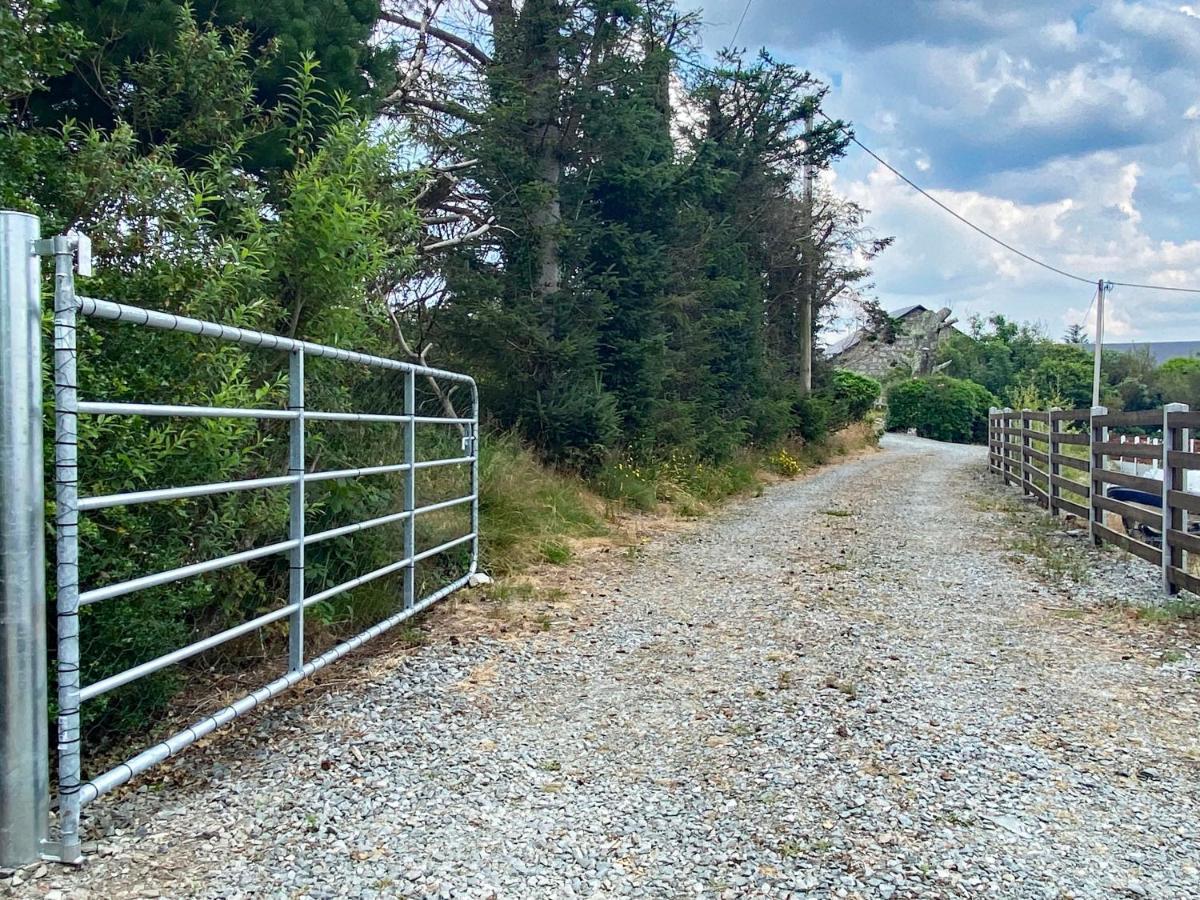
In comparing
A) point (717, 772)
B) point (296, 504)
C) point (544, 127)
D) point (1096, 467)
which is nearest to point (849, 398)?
point (1096, 467)

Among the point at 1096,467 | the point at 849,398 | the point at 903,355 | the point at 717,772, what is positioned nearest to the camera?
the point at 717,772

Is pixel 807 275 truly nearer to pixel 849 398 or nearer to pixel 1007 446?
pixel 849 398

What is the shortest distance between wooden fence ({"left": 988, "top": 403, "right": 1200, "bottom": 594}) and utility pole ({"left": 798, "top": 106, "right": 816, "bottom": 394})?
845 centimetres

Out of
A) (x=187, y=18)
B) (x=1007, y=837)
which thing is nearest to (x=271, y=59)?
(x=187, y=18)

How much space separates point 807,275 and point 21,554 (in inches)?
788

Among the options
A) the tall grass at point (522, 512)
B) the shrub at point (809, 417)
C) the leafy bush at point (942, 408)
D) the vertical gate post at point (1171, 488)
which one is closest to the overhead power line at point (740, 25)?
the shrub at point (809, 417)

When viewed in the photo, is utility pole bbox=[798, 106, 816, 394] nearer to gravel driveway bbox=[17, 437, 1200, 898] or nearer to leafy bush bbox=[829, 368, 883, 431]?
leafy bush bbox=[829, 368, 883, 431]

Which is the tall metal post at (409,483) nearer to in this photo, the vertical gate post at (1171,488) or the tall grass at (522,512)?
the tall grass at (522,512)

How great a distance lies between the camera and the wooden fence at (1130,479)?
5.56 metres

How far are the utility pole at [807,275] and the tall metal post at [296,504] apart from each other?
54.5ft

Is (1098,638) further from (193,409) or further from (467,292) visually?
(467,292)

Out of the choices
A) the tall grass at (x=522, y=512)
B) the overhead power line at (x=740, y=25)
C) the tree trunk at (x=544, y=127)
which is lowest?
the tall grass at (x=522, y=512)

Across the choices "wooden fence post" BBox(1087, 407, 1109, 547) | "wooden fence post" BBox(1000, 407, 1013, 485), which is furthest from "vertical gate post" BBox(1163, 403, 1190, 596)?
"wooden fence post" BBox(1000, 407, 1013, 485)

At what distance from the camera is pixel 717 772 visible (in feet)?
9.78
